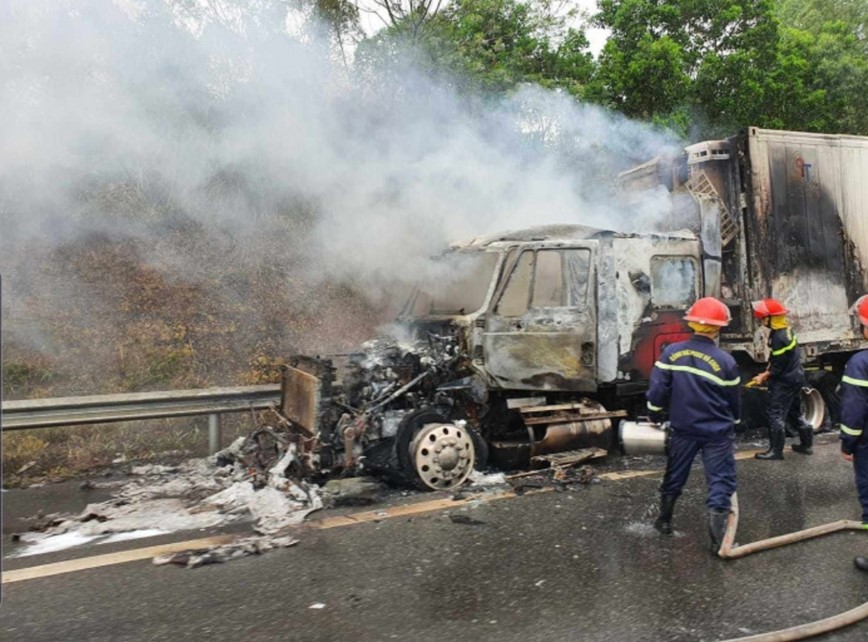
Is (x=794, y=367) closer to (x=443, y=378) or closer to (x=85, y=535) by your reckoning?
(x=443, y=378)

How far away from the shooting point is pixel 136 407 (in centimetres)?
621

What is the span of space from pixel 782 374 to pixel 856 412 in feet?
9.09

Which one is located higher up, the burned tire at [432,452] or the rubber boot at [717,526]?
the burned tire at [432,452]

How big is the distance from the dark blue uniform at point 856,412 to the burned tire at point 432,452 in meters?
2.67

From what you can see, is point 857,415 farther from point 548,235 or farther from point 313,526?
point 313,526

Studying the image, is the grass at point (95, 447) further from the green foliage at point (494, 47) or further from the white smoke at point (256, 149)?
Result: the green foliage at point (494, 47)

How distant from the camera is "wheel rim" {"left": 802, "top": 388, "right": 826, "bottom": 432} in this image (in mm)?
8008

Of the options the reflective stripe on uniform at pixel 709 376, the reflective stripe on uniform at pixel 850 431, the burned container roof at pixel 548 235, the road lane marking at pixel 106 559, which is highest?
the burned container roof at pixel 548 235

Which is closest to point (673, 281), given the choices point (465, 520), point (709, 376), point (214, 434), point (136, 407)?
point (709, 376)

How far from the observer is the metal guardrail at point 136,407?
5.79m

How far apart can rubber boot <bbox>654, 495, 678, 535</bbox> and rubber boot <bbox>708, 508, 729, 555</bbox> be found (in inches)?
13.4

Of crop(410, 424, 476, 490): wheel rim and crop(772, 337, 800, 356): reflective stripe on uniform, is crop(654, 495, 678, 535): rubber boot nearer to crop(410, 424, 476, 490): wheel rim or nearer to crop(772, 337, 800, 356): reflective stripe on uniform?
crop(410, 424, 476, 490): wheel rim

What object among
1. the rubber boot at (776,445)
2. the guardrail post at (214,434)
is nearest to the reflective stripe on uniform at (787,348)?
the rubber boot at (776,445)

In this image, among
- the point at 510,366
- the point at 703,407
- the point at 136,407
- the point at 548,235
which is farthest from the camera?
the point at 548,235
